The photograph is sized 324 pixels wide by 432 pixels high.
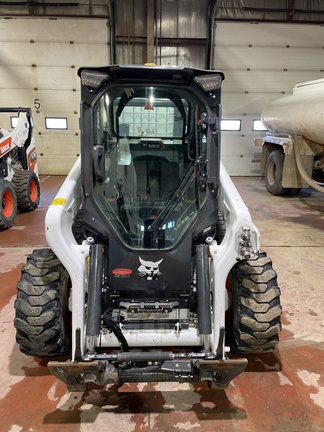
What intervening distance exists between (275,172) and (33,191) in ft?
18.1

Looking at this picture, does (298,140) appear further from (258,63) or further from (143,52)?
(143,52)

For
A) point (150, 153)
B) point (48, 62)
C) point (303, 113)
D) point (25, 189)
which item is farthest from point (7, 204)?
point (303, 113)

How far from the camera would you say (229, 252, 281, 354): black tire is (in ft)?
7.56

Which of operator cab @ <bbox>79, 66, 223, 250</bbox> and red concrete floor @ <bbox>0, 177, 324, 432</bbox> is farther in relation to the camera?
operator cab @ <bbox>79, 66, 223, 250</bbox>

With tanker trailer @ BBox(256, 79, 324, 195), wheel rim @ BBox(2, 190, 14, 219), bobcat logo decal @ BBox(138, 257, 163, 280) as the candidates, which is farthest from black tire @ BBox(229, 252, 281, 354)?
tanker trailer @ BBox(256, 79, 324, 195)

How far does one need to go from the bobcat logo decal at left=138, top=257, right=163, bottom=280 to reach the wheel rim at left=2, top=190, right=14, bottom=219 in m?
4.11

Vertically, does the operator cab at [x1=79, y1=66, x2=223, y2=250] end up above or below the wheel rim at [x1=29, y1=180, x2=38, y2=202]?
above

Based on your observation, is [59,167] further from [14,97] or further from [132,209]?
[132,209]

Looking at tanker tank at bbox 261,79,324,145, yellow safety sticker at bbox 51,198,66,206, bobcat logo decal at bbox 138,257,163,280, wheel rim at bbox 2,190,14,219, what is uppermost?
tanker tank at bbox 261,79,324,145

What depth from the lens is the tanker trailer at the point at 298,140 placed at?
6629mm

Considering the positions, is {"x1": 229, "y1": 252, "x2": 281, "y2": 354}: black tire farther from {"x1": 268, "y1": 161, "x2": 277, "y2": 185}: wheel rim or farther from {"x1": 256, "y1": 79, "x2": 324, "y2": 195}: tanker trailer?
{"x1": 268, "y1": 161, "x2": 277, "y2": 185}: wheel rim

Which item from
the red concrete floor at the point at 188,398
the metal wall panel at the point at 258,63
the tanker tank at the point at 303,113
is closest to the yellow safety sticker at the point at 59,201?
the red concrete floor at the point at 188,398

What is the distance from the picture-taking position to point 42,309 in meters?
2.27

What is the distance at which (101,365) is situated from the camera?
6.31 ft
